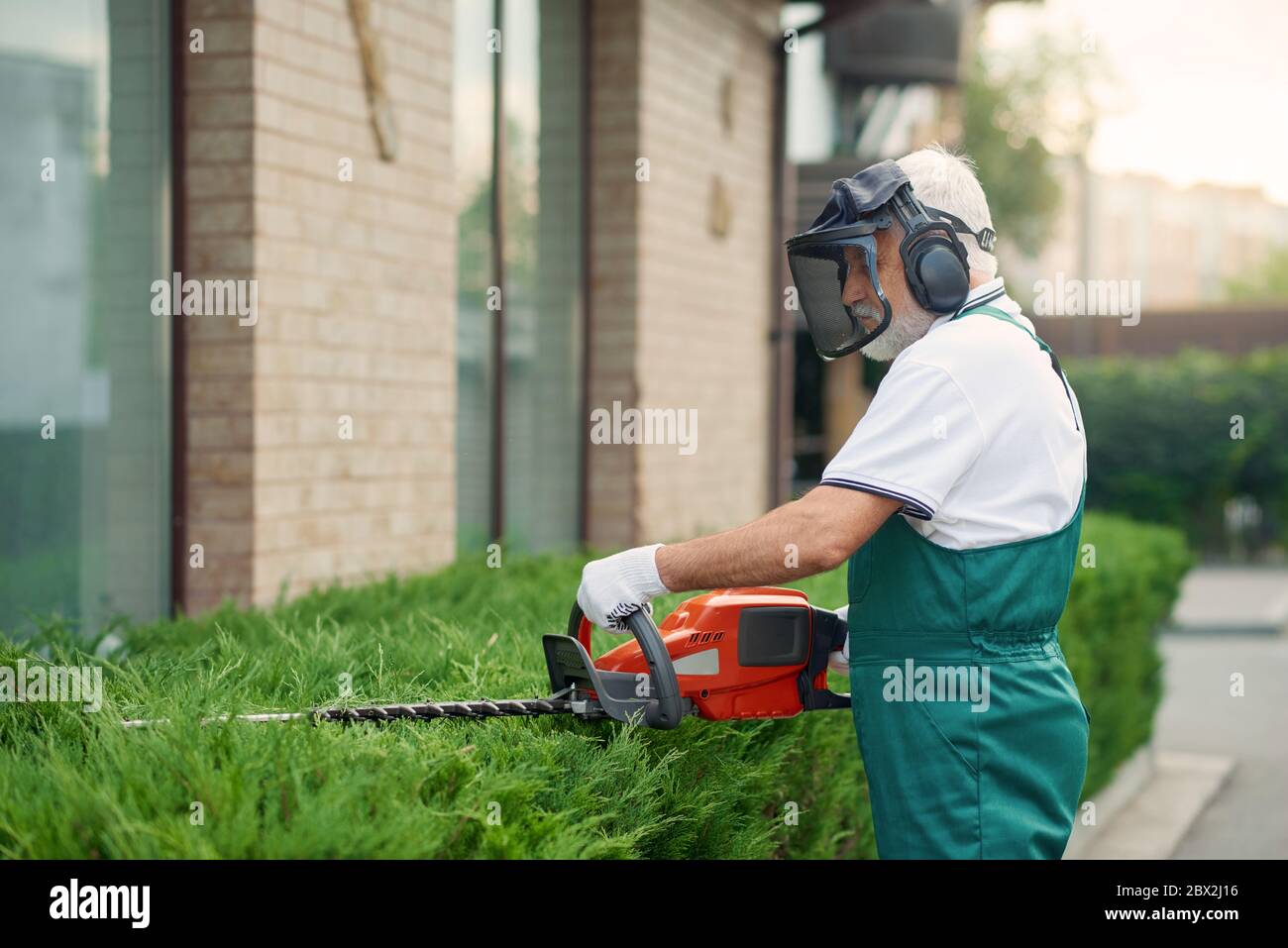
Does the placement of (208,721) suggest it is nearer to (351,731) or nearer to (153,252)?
(351,731)

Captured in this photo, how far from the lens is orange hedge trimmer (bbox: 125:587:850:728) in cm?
300

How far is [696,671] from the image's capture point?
315 centimetres

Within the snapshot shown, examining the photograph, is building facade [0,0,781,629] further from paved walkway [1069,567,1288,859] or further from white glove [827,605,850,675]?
paved walkway [1069,567,1288,859]

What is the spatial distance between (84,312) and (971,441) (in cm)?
353

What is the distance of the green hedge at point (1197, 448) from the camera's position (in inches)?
949

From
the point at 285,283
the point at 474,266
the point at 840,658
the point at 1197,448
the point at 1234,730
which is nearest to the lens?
the point at 840,658

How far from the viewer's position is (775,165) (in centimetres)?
1081

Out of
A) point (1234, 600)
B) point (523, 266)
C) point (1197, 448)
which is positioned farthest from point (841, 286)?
point (1197, 448)

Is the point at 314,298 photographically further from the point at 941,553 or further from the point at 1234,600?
the point at 1234,600

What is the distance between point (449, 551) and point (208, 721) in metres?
4.14

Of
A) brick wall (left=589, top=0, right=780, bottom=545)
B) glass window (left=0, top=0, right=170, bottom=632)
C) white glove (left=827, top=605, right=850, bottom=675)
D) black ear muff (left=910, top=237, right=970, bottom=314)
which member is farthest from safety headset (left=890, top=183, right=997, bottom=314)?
brick wall (left=589, top=0, right=780, bottom=545)

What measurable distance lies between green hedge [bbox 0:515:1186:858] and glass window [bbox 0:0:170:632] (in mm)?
863

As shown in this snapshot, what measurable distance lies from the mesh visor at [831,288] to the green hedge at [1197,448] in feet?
73.0
